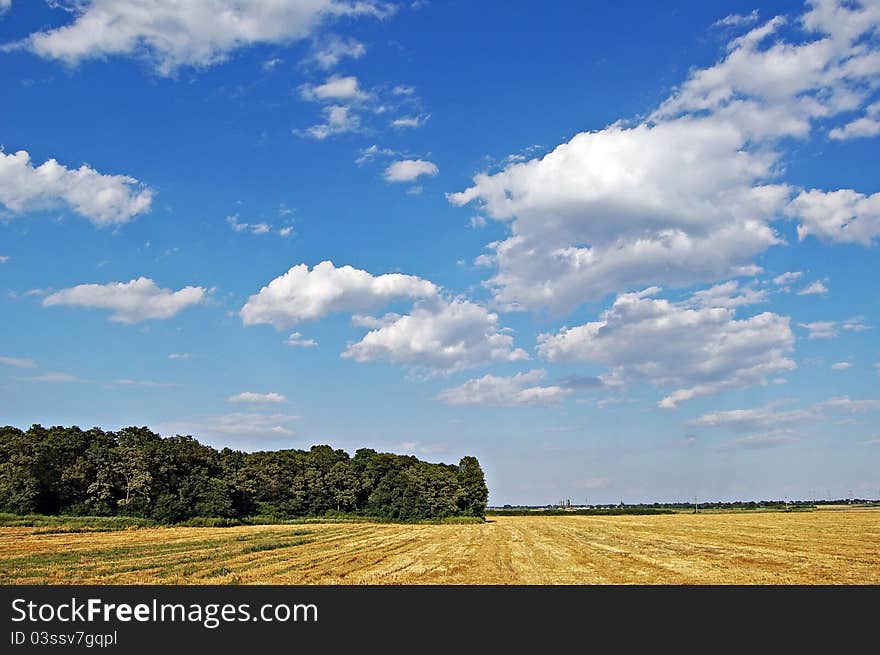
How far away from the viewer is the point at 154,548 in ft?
155

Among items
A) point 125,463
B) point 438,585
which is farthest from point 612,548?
point 125,463

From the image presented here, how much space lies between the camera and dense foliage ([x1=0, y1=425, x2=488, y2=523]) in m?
84.3

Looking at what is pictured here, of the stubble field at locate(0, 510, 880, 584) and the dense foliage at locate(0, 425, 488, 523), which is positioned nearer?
the stubble field at locate(0, 510, 880, 584)

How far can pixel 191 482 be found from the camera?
9062cm

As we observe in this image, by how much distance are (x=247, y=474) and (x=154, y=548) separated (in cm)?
6202

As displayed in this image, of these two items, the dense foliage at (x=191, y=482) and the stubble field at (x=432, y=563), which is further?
the dense foliage at (x=191, y=482)

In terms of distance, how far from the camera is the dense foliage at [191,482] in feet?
277

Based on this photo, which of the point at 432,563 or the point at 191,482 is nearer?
the point at 432,563

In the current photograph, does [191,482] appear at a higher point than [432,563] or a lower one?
higher

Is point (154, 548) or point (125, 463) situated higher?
point (125, 463)
